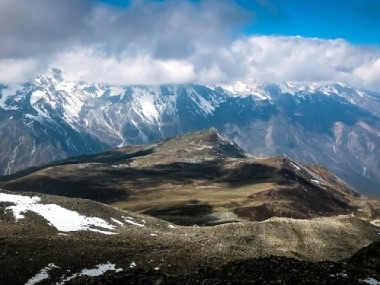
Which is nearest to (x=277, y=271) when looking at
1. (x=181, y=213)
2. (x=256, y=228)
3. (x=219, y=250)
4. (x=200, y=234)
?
(x=219, y=250)

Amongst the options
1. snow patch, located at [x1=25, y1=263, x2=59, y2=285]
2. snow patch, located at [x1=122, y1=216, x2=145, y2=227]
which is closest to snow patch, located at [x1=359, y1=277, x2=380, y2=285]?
snow patch, located at [x1=25, y1=263, x2=59, y2=285]

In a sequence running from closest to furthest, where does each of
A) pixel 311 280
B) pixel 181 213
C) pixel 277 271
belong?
pixel 311 280, pixel 277 271, pixel 181 213

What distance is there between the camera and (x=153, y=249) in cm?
6650

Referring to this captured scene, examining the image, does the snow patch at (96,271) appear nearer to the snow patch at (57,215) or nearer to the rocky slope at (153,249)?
the rocky slope at (153,249)

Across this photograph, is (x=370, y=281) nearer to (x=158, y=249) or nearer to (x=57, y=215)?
(x=158, y=249)

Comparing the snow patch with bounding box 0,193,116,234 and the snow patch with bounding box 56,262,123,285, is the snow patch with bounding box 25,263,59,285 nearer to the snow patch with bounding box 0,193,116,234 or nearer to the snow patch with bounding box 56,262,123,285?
the snow patch with bounding box 56,262,123,285

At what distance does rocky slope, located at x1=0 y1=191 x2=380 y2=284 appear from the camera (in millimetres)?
43969

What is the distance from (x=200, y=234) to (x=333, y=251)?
2378 cm

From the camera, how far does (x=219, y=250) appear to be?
220ft

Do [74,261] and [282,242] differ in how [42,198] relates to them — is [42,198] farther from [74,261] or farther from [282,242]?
[282,242]

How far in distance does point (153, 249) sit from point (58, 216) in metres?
24.1

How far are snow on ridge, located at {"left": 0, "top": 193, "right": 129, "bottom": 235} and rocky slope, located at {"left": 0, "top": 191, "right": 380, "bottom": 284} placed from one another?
0.51 ft

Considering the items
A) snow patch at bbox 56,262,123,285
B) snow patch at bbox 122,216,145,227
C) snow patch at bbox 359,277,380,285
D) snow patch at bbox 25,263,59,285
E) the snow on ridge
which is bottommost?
snow patch at bbox 122,216,145,227

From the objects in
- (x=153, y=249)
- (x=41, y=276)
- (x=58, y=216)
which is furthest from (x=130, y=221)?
(x=41, y=276)
